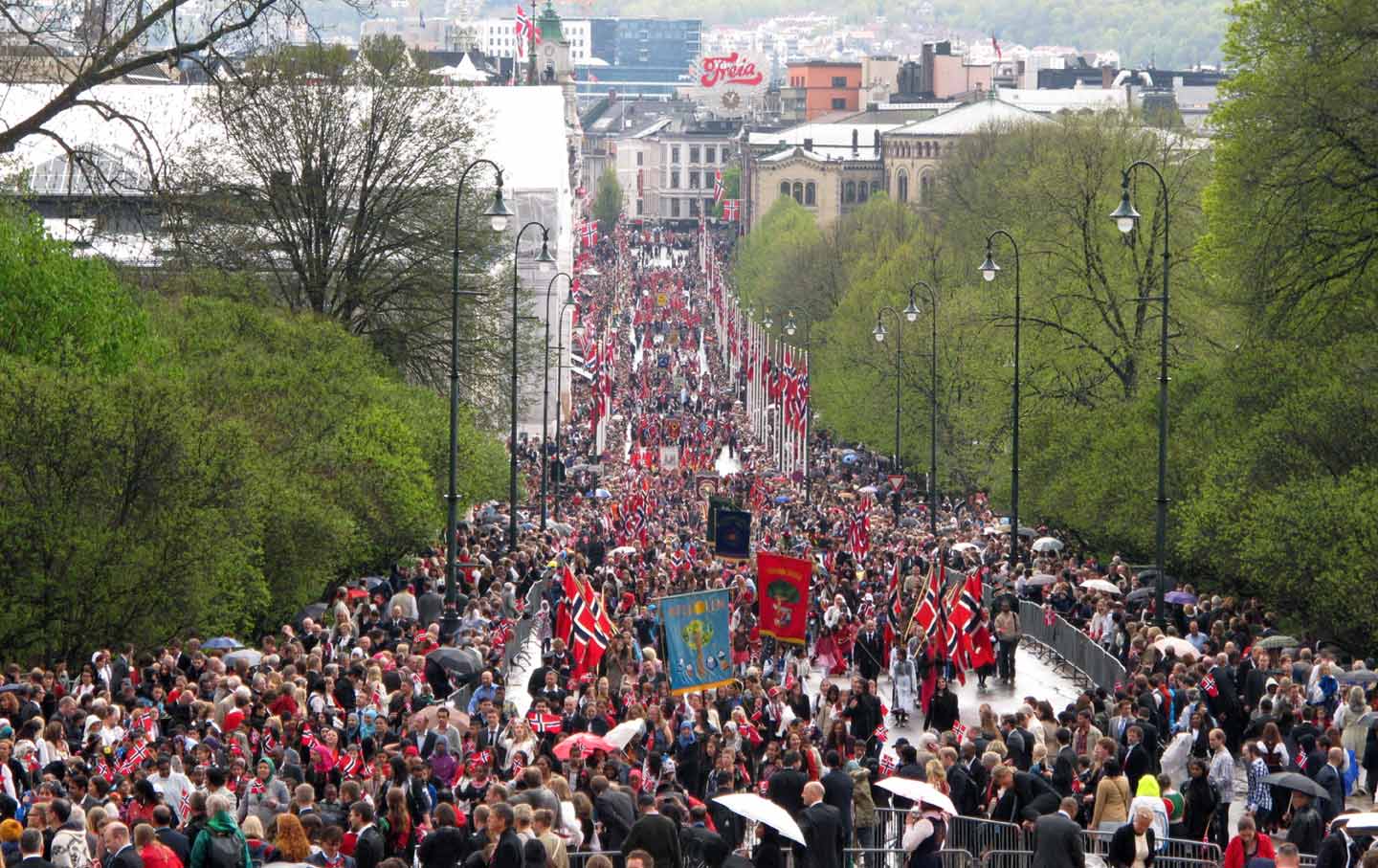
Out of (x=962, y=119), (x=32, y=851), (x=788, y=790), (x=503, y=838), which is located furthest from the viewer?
(x=962, y=119)

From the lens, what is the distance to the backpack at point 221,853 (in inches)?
698

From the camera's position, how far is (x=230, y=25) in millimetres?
19125

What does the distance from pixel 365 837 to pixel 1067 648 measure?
20832mm

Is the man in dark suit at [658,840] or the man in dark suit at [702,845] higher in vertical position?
the man in dark suit at [658,840]

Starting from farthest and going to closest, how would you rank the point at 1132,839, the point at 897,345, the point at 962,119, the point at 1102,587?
the point at 962,119 → the point at 897,345 → the point at 1102,587 → the point at 1132,839

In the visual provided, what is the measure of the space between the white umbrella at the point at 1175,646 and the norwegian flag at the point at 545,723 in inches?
346

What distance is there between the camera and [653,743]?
24.5 metres

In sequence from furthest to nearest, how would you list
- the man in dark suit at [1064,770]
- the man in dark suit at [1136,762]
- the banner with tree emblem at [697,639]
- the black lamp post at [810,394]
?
the black lamp post at [810,394]
the banner with tree emblem at [697,639]
the man in dark suit at [1136,762]
the man in dark suit at [1064,770]

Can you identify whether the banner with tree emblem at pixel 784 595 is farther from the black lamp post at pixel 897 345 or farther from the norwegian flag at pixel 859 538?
the black lamp post at pixel 897 345

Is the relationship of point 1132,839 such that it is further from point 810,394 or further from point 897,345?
point 810,394

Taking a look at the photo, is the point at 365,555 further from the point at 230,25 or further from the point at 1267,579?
the point at 230,25

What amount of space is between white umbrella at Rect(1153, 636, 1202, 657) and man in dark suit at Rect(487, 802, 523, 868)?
14.2 meters

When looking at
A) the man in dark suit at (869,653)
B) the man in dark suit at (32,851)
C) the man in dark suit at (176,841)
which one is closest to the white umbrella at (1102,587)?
the man in dark suit at (869,653)

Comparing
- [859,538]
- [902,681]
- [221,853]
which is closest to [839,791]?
[221,853]
